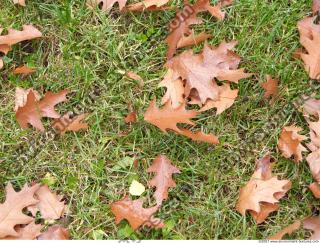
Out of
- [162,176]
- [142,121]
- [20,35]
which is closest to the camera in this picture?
[162,176]

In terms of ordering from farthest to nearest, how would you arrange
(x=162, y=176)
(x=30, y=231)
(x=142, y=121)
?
(x=142, y=121), (x=162, y=176), (x=30, y=231)

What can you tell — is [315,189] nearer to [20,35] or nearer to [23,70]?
[23,70]

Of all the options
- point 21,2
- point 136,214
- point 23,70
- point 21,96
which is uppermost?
point 21,2

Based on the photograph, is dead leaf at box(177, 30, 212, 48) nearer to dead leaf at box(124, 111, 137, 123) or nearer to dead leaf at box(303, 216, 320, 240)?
dead leaf at box(124, 111, 137, 123)

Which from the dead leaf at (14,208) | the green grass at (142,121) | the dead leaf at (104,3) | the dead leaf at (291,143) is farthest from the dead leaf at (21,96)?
the dead leaf at (291,143)

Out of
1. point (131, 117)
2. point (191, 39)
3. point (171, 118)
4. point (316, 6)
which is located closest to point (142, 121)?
point (131, 117)

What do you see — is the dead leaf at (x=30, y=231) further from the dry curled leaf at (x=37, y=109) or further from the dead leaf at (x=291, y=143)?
the dead leaf at (x=291, y=143)

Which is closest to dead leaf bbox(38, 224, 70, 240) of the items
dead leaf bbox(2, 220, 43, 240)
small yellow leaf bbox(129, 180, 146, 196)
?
dead leaf bbox(2, 220, 43, 240)

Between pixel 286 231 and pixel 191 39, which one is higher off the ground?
pixel 191 39
